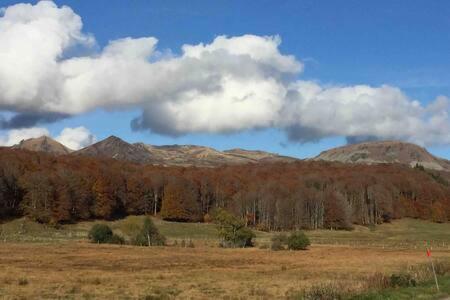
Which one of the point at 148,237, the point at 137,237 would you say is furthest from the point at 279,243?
the point at 137,237

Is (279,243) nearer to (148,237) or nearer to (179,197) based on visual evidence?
(148,237)

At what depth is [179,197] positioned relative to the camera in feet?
549

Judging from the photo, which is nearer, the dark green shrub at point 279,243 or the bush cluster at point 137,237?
the dark green shrub at point 279,243

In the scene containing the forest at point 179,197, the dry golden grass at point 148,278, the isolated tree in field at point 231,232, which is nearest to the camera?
the dry golden grass at point 148,278

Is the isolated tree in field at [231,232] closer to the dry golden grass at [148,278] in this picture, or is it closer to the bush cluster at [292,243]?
the bush cluster at [292,243]

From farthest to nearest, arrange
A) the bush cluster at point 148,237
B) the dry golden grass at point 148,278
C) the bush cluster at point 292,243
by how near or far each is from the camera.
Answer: the bush cluster at point 148,237 → the bush cluster at point 292,243 → the dry golden grass at point 148,278

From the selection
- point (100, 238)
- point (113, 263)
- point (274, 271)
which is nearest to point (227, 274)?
point (274, 271)

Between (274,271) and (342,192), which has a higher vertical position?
(342,192)

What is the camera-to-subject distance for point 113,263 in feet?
186

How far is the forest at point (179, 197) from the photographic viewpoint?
455 ft

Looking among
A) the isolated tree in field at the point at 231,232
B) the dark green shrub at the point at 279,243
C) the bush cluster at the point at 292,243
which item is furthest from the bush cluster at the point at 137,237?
the bush cluster at the point at 292,243

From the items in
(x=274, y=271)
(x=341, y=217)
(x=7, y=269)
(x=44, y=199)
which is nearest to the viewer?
(x=7, y=269)

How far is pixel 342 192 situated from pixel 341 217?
87.4 ft

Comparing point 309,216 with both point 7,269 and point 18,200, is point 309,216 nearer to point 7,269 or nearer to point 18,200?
point 18,200
